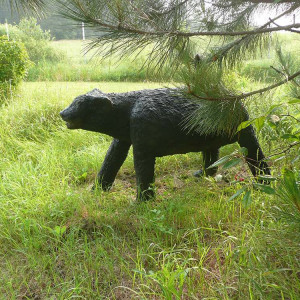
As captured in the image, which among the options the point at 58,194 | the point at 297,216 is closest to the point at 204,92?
the point at 297,216

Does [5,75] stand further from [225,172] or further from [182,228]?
[182,228]

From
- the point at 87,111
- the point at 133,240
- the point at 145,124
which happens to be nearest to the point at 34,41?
the point at 87,111

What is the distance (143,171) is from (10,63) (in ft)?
14.3

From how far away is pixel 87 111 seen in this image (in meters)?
1.97

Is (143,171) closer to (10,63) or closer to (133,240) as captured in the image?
(133,240)

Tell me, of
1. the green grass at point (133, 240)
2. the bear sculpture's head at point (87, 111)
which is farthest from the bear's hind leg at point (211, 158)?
the bear sculpture's head at point (87, 111)

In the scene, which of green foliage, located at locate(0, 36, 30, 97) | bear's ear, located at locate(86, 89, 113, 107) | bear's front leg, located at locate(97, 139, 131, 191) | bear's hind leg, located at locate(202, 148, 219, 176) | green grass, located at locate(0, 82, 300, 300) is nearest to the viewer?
green grass, located at locate(0, 82, 300, 300)

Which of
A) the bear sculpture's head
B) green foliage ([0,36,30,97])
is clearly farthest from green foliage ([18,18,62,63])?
the bear sculpture's head

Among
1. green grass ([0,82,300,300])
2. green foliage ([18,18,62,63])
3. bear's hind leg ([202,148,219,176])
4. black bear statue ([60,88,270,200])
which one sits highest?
green foliage ([18,18,62,63])

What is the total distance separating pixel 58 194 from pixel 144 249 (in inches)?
31.9

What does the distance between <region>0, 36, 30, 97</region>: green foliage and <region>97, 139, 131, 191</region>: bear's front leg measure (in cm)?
360

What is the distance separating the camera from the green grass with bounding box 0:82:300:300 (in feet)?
4.59

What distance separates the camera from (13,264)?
5.58 ft

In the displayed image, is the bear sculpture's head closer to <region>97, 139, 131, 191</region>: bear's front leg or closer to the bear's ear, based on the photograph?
the bear's ear
